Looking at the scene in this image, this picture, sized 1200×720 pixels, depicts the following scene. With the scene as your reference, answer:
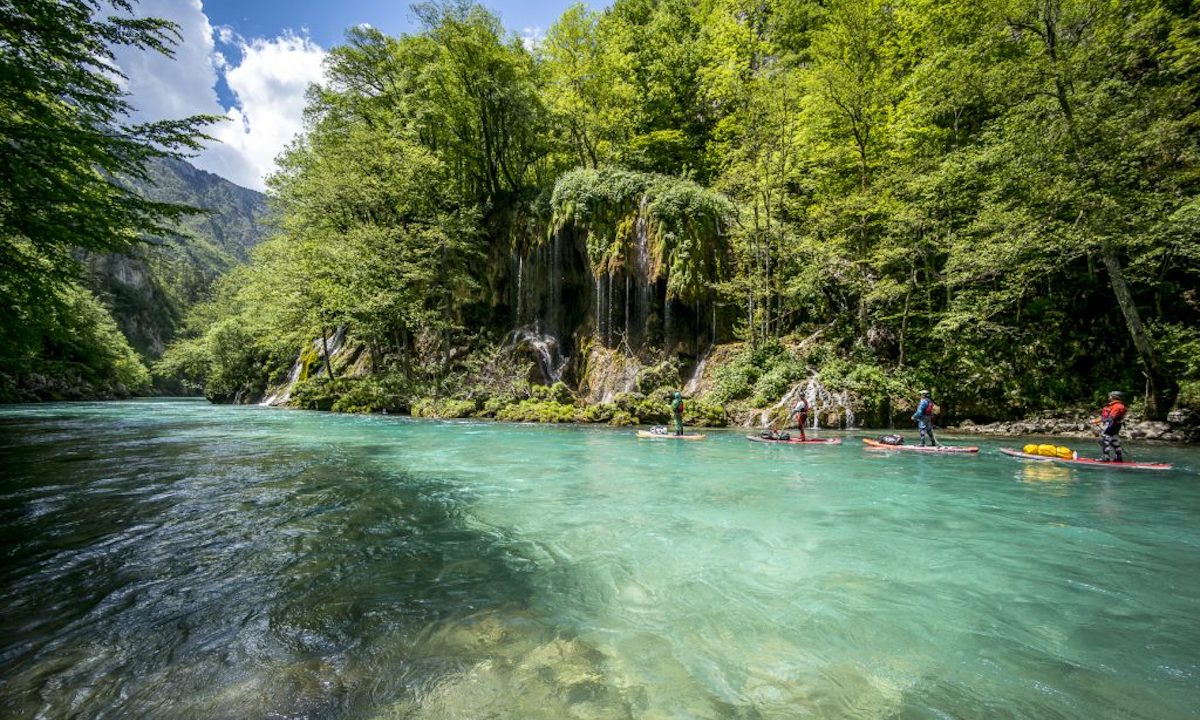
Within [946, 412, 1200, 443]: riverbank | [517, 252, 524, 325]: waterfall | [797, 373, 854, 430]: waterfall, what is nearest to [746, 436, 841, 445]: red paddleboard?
[797, 373, 854, 430]: waterfall

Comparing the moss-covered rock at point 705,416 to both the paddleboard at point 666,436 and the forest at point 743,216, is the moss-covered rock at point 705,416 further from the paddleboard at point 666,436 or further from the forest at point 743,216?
the paddleboard at point 666,436

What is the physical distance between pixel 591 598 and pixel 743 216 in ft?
72.5

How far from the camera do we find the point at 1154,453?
11953mm

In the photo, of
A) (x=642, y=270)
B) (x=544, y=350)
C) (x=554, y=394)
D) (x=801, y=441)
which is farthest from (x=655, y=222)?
(x=801, y=441)

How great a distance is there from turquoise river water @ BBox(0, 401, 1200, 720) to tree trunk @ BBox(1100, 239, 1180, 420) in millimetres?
7964

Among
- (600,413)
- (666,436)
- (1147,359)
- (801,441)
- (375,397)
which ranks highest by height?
(1147,359)

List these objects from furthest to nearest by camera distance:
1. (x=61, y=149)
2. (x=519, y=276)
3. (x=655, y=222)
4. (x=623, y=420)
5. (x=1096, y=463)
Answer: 1. (x=519, y=276)
2. (x=655, y=222)
3. (x=623, y=420)
4. (x=1096, y=463)
5. (x=61, y=149)

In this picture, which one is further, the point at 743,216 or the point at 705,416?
the point at 743,216

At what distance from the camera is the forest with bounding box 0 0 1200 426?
14.7m

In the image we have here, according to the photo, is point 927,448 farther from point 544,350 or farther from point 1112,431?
point 544,350

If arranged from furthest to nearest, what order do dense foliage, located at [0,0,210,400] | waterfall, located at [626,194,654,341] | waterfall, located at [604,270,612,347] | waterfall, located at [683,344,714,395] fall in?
waterfall, located at [604,270,612,347], waterfall, located at [626,194,654,341], waterfall, located at [683,344,714,395], dense foliage, located at [0,0,210,400]

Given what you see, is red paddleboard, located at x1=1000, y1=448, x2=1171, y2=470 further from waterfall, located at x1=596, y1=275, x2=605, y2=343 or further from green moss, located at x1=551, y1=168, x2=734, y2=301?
waterfall, located at x1=596, y1=275, x2=605, y2=343

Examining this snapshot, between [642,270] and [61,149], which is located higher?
[642,270]

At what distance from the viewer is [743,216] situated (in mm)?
23234
